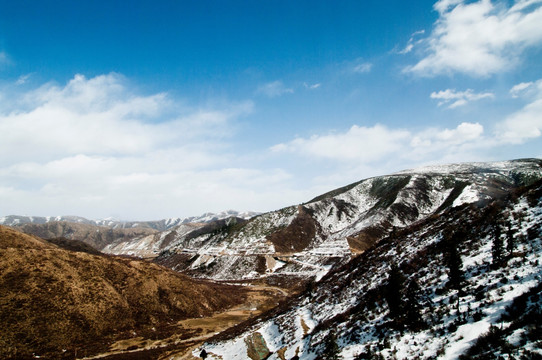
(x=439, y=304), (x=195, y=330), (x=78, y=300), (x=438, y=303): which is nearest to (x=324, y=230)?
(x=195, y=330)

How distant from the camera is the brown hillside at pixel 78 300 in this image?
43.5m

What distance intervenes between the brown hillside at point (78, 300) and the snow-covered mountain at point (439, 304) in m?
23.7

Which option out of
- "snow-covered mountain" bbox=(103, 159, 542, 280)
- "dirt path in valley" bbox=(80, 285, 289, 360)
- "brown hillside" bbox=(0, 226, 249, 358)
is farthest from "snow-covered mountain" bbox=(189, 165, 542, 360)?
"snow-covered mountain" bbox=(103, 159, 542, 280)

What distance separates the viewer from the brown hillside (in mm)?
43469

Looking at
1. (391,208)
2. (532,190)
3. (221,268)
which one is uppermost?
(532,190)

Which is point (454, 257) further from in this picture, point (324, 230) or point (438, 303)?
point (324, 230)

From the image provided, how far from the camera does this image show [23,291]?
1932 inches

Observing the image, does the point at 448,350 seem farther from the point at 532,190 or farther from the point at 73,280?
the point at 73,280

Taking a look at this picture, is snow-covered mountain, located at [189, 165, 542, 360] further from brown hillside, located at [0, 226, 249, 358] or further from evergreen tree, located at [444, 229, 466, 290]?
brown hillside, located at [0, 226, 249, 358]

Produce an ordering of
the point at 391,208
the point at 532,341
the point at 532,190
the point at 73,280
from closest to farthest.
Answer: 1. the point at 532,341
2. the point at 532,190
3. the point at 73,280
4. the point at 391,208

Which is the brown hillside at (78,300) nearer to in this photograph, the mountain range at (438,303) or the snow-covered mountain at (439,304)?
the mountain range at (438,303)

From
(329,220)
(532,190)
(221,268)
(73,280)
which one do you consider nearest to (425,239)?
(532,190)

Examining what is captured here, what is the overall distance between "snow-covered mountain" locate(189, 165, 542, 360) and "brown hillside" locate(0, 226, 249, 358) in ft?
77.8

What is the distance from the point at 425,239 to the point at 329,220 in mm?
152171
